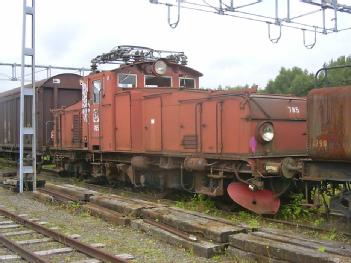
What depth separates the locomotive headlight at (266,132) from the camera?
343 inches

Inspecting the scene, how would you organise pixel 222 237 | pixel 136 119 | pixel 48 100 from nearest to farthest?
1. pixel 222 237
2. pixel 136 119
3. pixel 48 100

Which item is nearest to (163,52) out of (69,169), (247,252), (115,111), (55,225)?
(115,111)

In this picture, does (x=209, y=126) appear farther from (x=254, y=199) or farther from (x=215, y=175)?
(x=254, y=199)

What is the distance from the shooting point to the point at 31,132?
42.4ft

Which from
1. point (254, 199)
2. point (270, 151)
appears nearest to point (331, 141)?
point (270, 151)

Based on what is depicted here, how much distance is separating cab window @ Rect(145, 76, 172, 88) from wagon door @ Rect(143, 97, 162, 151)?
1.21 m

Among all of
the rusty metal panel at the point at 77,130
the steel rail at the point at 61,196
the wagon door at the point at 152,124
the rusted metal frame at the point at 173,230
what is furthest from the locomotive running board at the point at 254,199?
the rusty metal panel at the point at 77,130

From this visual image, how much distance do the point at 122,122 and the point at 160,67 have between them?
1.83 metres

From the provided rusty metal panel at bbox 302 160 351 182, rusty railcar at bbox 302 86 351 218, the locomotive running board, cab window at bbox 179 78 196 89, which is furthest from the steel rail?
rusty railcar at bbox 302 86 351 218

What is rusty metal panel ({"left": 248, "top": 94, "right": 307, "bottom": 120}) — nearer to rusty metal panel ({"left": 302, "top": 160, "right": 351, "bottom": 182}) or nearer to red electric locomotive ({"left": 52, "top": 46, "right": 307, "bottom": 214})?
red electric locomotive ({"left": 52, "top": 46, "right": 307, "bottom": 214})

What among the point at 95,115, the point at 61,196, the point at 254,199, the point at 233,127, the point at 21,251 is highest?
the point at 95,115

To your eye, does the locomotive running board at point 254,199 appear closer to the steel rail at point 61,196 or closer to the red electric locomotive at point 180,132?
the red electric locomotive at point 180,132

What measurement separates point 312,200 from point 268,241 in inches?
77.5

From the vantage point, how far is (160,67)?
1302cm
